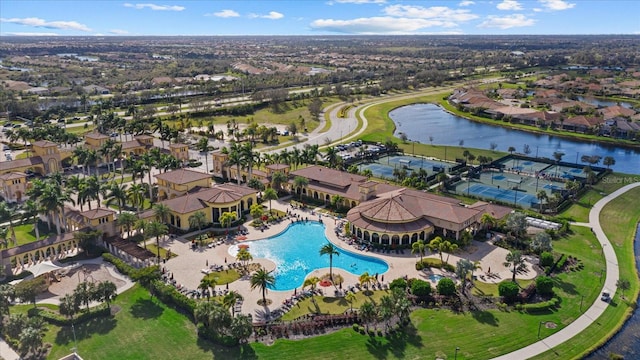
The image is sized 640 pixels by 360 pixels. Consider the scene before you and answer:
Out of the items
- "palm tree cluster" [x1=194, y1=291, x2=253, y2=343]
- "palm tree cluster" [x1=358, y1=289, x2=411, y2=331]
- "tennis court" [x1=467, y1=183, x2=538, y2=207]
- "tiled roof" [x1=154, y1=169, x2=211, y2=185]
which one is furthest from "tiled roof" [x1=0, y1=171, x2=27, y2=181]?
"tennis court" [x1=467, y1=183, x2=538, y2=207]

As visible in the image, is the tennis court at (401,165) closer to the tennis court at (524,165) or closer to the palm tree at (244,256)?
the tennis court at (524,165)

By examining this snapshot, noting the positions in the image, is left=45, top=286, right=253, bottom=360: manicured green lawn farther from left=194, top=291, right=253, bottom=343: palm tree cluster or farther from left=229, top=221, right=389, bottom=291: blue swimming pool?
left=229, top=221, right=389, bottom=291: blue swimming pool

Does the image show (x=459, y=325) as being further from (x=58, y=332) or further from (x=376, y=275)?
(x=58, y=332)

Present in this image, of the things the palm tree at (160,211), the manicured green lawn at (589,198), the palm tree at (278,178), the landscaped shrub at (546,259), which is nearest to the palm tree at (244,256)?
the palm tree at (160,211)

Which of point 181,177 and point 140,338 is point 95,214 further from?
point 140,338

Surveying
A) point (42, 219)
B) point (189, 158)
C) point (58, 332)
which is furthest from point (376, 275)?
point (189, 158)
